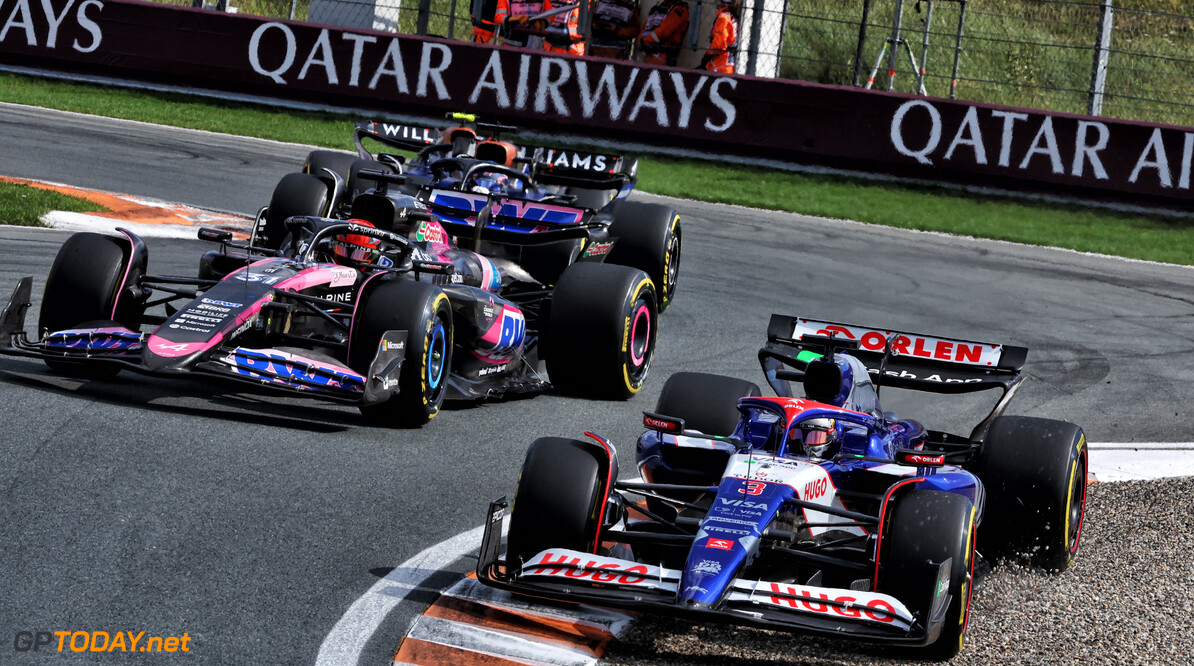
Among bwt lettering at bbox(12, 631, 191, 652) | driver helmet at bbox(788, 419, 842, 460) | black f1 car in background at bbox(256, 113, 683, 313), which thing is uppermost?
black f1 car in background at bbox(256, 113, 683, 313)

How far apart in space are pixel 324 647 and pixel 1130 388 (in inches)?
303

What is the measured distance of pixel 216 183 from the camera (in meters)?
16.0

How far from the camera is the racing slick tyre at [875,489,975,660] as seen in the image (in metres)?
4.82

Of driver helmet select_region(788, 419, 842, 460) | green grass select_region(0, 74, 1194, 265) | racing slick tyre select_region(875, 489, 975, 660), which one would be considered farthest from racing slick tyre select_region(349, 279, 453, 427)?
green grass select_region(0, 74, 1194, 265)

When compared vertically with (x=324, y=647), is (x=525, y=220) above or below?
above

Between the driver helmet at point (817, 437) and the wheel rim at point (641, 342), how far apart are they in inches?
137

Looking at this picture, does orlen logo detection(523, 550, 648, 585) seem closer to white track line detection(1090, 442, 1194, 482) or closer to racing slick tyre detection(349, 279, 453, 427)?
racing slick tyre detection(349, 279, 453, 427)

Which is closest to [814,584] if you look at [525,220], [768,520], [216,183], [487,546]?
[768,520]

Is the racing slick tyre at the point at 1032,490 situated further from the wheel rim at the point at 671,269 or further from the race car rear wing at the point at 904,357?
the wheel rim at the point at 671,269

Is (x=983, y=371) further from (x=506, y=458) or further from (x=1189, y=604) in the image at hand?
(x=506, y=458)

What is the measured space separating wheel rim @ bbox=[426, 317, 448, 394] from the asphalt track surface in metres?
0.28

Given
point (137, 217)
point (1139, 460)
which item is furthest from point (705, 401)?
point (137, 217)

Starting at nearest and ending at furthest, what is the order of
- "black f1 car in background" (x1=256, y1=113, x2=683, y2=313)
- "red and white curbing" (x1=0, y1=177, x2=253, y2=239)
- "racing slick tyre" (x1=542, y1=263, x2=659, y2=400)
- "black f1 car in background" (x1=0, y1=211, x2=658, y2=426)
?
1. "black f1 car in background" (x1=0, y1=211, x2=658, y2=426)
2. "racing slick tyre" (x1=542, y1=263, x2=659, y2=400)
3. "black f1 car in background" (x1=256, y1=113, x2=683, y2=313)
4. "red and white curbing" (x1=0, y1=177, x2=253, y2=239)

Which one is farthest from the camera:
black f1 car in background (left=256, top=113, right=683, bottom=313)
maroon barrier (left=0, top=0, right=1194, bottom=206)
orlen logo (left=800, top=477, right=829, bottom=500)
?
maroon barrier (left=0, top=0, right=1194, bottom=206)
